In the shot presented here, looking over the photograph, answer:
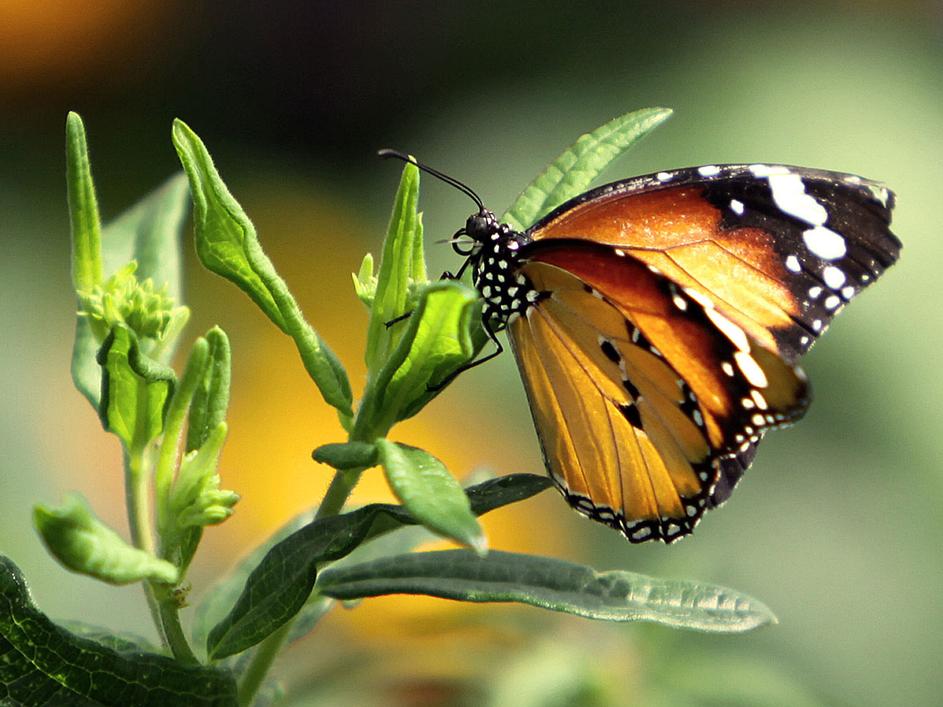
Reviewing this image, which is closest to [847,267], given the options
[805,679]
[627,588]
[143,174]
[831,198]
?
[831,198]

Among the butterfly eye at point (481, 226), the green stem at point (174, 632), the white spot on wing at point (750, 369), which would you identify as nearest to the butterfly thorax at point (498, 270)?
the butterfly eye at point (481, 226)

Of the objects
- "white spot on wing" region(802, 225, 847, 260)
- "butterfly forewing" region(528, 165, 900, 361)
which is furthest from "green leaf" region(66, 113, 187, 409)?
"white spot on wing" region(802, 225, 847, 260)

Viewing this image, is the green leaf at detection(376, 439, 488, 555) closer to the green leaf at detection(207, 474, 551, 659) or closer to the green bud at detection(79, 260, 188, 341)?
the green leaf at detection(207, 474, 551, 659)

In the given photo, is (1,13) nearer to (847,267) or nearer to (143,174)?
(143,174)

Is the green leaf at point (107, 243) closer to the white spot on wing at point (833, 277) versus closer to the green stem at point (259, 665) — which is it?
the green stem at point (259, 665)

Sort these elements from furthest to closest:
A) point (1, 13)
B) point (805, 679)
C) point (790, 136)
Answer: point (1, 13)
point (790, 136)
point (805, 679)

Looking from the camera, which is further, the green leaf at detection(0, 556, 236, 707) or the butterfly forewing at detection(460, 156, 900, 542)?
the butterfly forewing at detection(460, 156, 900, 542)

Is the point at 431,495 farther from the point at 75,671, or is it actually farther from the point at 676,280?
the point at 676,280

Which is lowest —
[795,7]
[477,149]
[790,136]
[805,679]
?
[805,679]
